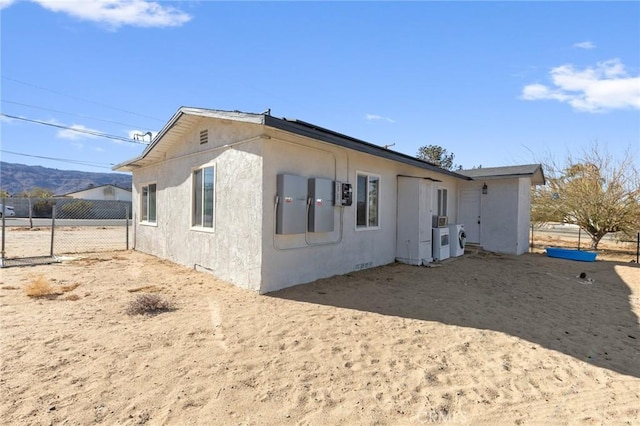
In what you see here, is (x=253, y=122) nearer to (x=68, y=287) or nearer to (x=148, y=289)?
(x=148, y=289)

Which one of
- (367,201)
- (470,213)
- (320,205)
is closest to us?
(320,205)

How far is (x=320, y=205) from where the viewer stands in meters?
6.38

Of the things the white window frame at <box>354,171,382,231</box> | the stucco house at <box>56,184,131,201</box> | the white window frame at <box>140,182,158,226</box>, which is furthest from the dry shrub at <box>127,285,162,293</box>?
the stucco house at <box>56,184,131,201</box>

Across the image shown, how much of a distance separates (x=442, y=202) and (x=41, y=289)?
10.7 metres

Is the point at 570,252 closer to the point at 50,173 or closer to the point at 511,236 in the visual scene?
the point at 511,236

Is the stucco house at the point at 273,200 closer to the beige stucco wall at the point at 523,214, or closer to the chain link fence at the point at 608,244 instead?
the beige stucco wall at the point at 523,214

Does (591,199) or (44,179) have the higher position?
(44,179)

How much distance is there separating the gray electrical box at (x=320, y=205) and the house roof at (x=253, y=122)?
2.63 ft

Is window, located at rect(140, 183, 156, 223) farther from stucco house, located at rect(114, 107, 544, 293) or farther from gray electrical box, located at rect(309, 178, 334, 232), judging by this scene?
gray electrical box, located at rect(309, 178, 334, 232)

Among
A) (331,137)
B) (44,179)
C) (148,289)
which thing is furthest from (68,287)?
(44,179)

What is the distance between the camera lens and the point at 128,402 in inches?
104

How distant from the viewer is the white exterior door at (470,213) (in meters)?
12.7

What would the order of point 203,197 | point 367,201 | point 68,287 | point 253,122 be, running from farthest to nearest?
point 367,201
point 203,197
point 68,287
point 253,122

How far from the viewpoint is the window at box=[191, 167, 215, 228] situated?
7.19m
